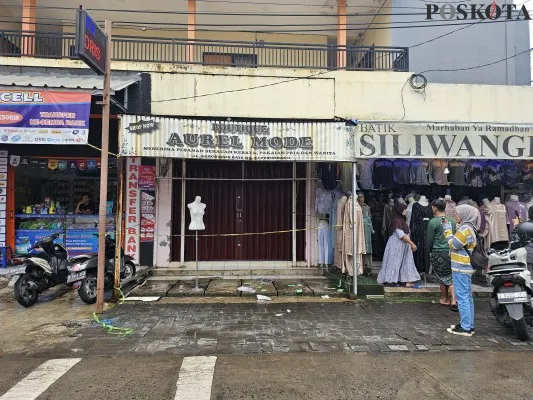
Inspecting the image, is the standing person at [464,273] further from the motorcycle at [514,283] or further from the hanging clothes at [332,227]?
the hanging clothes at [332,227]

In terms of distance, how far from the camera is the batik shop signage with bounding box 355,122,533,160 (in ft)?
26.3

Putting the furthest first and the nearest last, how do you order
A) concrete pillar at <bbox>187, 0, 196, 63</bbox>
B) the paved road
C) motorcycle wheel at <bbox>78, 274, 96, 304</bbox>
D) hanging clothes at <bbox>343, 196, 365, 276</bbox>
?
concrete pillar at <bbox>187, 0, 196, 63</bbox> → hanging clothes at <bbox>343, 196, 365, 276</bbox> → motorcycle wheel at <bbox>78, 274, 96, 304</bbox> → the paved road

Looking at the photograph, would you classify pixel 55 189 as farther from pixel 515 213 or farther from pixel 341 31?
pixel 515 213

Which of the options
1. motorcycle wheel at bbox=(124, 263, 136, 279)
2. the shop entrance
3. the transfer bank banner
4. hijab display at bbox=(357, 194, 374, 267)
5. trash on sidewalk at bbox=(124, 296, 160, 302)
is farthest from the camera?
the shop entrance

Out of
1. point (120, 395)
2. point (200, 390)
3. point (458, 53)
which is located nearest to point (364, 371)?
point (200, 390)

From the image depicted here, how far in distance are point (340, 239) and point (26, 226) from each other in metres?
7.63

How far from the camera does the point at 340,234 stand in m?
9.28

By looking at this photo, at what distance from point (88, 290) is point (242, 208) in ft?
14.0

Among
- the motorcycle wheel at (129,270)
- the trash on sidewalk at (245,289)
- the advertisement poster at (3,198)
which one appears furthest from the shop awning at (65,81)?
the trash on sidewalk at (245,289)

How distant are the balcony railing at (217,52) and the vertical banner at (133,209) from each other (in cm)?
259

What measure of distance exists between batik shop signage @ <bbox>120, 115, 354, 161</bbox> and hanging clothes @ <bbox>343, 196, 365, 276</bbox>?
120 cm

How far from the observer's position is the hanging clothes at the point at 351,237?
850 centimetres

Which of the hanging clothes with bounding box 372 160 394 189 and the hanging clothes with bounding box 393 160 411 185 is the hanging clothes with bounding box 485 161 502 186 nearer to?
the hanging clothes with bounding box 393 160 411 185

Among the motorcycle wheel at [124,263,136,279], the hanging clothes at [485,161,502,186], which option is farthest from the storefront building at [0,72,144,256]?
the hanging clothes at [485,161,502,186]
